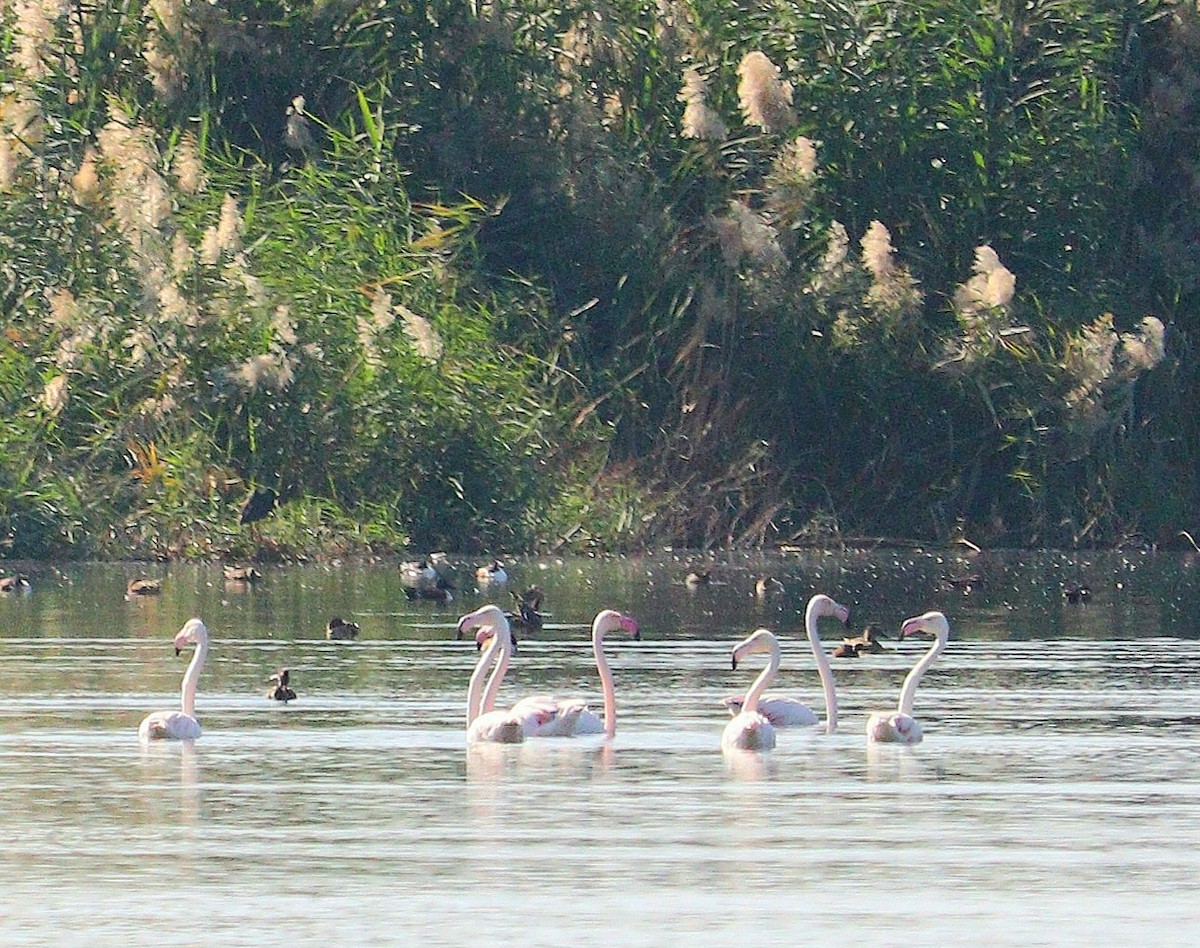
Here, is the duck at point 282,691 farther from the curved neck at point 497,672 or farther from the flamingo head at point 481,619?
the curved neck at point 497,672

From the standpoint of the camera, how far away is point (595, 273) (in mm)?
36000

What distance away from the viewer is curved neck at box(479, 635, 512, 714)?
56.8 feet

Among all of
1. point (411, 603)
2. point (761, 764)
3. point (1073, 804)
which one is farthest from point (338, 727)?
point (411, 603)

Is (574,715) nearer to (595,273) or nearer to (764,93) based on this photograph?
(764,93)

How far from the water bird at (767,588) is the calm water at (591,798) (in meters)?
2.87

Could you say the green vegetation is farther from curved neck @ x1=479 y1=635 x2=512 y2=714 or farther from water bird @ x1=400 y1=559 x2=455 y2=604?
curved neck @ x1=479 y1=635 x2=512 y2=714

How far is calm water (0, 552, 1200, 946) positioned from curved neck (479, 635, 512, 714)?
0.24m

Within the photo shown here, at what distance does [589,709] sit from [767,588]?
34.5 ft

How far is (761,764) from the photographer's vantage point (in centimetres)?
1577

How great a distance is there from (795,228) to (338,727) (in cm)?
1888

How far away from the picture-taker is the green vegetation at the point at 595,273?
33000 millimetres

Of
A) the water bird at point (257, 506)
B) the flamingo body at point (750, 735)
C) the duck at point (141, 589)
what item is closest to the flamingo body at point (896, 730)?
the flamingo body at point (750, 735)

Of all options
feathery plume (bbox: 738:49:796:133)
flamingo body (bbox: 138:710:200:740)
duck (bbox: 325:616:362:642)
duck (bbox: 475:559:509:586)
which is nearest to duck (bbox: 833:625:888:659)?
duck (bbox: 325:616:362:642)

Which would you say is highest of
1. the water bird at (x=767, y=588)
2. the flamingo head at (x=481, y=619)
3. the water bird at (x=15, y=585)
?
the water bird at (x=15, y=585)
